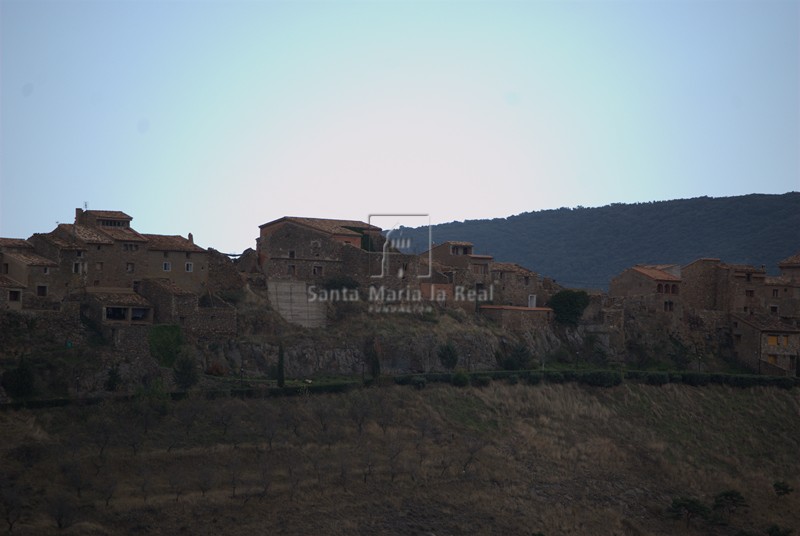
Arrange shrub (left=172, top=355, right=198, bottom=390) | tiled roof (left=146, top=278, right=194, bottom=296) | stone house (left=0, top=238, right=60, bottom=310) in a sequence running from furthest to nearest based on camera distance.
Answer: tiled roof (left=146, top=278, right=194, bottom=296), stone house (left=0, top=238, right=60, bottom=310), shrub (left=172, top=355, right=198, bottom=390)

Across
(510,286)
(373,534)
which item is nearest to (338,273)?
(510,286)

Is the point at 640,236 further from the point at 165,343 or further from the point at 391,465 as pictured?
the point at 391,465

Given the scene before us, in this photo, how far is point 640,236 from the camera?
151500 millimetres

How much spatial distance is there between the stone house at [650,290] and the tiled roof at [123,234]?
106ft

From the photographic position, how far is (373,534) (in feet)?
151

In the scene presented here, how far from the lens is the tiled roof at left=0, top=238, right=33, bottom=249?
5794cm

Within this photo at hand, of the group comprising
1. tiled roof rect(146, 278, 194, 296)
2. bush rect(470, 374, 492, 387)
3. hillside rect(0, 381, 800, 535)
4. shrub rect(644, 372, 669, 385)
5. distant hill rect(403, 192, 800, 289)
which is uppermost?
distant hill rect(403, 192, 800, 289)

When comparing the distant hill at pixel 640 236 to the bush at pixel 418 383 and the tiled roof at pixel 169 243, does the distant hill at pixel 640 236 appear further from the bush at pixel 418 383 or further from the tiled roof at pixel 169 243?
the tiled roof at pixel 169 243

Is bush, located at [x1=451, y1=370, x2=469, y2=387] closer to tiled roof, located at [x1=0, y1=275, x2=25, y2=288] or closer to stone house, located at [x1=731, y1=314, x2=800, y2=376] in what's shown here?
tiled roof, located at [x1=0, y1=275, x2=25, y2=288]

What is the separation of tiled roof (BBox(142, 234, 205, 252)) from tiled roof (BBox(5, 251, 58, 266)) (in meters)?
5.98

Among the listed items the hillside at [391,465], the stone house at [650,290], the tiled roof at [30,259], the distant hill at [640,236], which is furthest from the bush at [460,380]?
the distant hill at [640,236]

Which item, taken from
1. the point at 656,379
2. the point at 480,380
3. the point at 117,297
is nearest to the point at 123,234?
the point at 117,297

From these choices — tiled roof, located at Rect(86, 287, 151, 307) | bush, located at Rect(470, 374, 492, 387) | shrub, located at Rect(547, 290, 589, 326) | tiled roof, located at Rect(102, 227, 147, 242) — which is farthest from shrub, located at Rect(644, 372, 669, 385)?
tiled roof, located at Rect(102, 227, 147, 242)

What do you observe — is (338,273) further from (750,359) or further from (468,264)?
(750,359)
